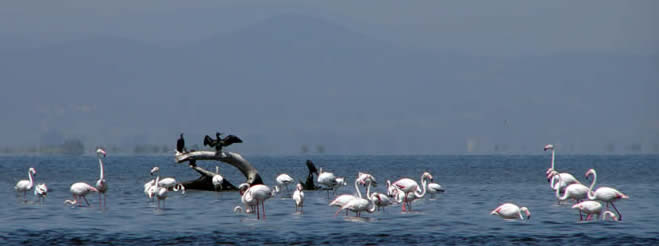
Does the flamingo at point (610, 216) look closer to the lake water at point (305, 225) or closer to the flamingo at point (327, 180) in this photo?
the lake water at point (305, 225)

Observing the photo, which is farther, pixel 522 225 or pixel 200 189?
pixel 200 189

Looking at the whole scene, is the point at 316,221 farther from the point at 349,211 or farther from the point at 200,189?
the point at 200,189

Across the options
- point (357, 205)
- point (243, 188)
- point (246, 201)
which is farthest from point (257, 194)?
point (357, 205)

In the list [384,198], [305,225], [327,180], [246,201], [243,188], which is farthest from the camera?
[327,180]

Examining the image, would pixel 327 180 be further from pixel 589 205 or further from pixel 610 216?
pixel 589 205

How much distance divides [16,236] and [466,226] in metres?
12.8

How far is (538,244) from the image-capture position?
979 inches

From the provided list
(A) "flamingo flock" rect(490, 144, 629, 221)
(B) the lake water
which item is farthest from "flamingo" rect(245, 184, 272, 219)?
(A) "flamingo flock" rect(490, 144, 629, 221)

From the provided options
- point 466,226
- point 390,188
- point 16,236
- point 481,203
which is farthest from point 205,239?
point 481,203

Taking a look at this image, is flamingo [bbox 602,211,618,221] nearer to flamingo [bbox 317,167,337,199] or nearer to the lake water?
the lake water

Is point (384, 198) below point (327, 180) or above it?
below

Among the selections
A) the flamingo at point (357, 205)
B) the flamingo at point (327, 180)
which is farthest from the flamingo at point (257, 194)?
the flamingo at point (327, 180)

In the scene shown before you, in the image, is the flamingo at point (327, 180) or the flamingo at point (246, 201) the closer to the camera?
the flamingo at point (246, 201)

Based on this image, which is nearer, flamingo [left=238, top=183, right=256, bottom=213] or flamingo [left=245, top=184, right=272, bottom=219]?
flamingo [left=245, top=184, right=272, bottom=219]
